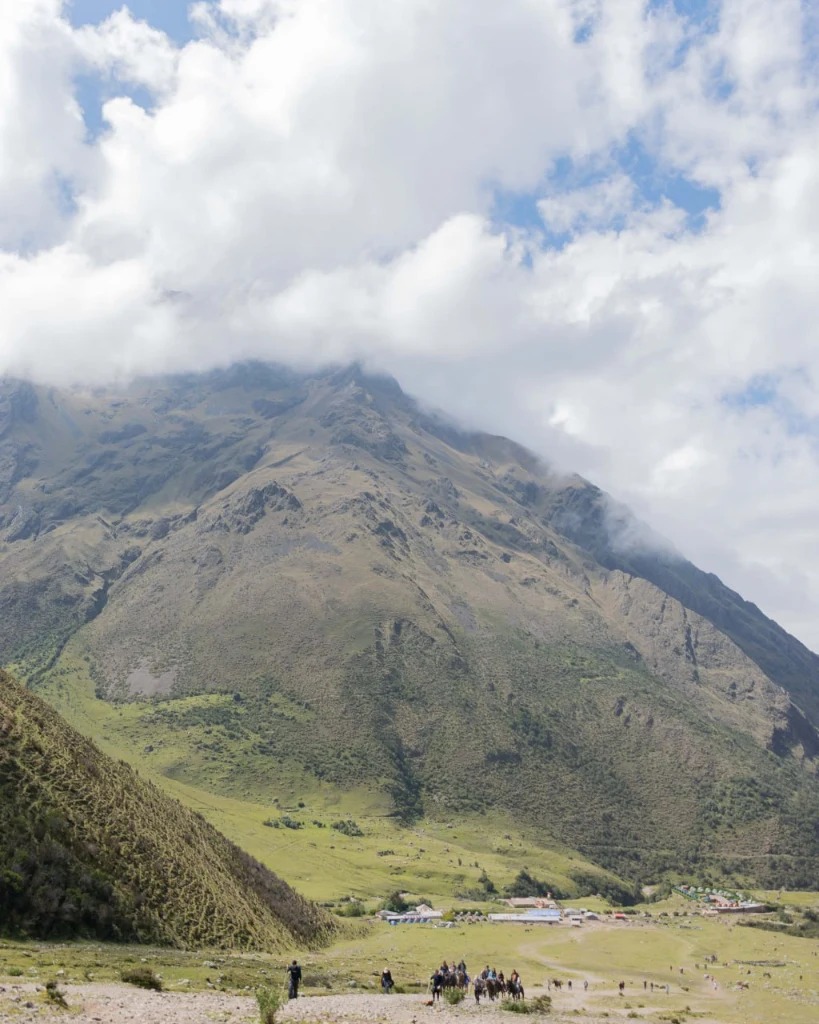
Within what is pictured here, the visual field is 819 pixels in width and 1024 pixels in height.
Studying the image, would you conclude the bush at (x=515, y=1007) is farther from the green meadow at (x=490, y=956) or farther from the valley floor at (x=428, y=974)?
the green meadow at (x=490, y=956)

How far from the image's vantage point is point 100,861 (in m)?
55.9

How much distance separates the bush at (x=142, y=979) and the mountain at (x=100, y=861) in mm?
12385

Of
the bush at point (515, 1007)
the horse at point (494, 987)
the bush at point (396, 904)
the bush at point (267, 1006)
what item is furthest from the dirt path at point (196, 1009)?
the bush at point (396, 904)

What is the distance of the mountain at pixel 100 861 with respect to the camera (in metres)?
50.2

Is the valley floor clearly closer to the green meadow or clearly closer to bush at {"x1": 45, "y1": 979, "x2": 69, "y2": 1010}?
the green meadow

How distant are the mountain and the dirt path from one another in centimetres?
1579

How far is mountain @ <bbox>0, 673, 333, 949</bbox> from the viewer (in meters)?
50.2

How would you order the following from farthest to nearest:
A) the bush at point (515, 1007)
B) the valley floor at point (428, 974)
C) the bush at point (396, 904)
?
1. the bush at point (396, 904)
2. the bush at point (515, 1007)
3. the valley floor at point (428, 974)

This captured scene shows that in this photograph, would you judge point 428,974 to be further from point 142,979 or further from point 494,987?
point 142,979

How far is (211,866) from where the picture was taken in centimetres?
7206

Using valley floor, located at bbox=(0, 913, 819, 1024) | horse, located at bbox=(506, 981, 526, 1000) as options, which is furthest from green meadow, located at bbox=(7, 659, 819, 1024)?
horse, located at bbox=(506, 981, 526, 1000)

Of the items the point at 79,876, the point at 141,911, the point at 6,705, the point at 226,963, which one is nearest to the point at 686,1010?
the point at 226,963

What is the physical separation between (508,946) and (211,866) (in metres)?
54.4

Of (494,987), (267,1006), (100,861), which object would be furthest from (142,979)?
(494,987)
